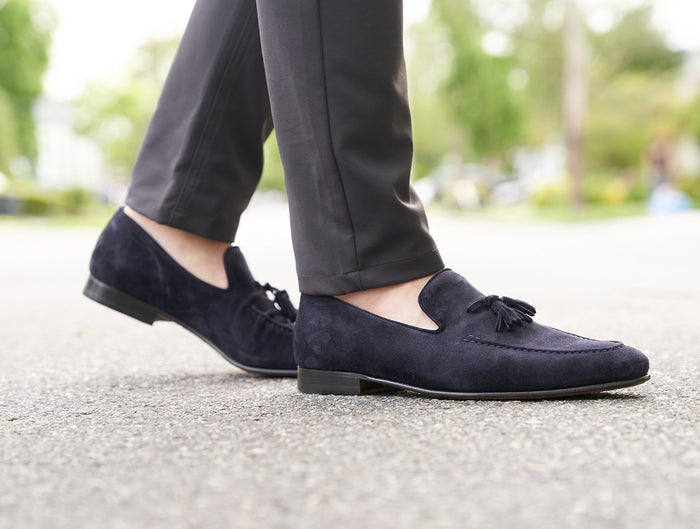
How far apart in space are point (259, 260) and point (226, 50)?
5490mm

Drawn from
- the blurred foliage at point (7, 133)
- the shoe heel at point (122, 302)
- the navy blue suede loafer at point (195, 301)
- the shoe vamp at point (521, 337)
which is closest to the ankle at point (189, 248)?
the navy blue suede loafer at point (195, 301)

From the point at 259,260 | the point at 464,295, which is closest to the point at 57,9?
the point at 259,260

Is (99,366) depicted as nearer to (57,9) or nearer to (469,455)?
(469,455)

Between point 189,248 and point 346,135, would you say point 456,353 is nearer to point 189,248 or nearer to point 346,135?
point 346,135

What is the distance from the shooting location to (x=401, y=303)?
141 centimetres

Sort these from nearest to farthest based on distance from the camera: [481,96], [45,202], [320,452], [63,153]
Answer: [320,452], [45,202], [481,96], [63,153]

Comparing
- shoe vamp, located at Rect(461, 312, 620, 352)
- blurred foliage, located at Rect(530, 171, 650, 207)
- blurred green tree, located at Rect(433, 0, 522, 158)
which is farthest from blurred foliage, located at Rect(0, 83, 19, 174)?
shoe vamp, located at Rect(461, 312, 620, 352)

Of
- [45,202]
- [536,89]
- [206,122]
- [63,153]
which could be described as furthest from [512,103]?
[63,153]

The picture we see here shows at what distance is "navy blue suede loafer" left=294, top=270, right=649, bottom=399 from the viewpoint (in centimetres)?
133

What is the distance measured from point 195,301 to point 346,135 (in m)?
0.55

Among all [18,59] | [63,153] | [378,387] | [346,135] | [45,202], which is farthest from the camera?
[63,153]

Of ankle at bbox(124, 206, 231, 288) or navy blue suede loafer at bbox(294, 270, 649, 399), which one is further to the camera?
ankle at bbox(124, 206, 231, 288)

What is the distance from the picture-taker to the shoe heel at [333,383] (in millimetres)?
1436

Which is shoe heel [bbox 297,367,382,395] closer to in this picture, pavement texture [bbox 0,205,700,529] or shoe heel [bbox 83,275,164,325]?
pavement texture [bbox 0,205,700,529]
